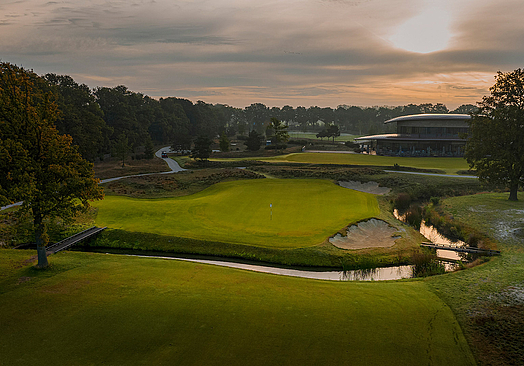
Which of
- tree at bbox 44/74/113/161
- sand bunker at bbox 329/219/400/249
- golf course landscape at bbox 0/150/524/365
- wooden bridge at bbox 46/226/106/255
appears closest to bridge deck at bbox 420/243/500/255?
golf course landscape at bbox 0/150/524/365

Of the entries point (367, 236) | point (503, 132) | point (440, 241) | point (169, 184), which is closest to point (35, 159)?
point (367, 236)

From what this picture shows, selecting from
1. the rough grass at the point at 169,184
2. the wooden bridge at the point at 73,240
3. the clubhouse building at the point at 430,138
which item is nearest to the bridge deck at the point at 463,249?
the wooden bridge at the point at 73,240

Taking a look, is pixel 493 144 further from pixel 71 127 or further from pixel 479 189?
pixel 71 127

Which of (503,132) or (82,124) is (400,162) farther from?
(82,124)

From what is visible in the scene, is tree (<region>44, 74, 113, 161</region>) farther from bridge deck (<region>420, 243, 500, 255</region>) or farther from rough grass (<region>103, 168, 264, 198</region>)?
bridge deck (<region>420, 243, 500, 255</region>)

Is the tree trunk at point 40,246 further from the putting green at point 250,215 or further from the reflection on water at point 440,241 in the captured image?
the reflection on water at point 440,241
